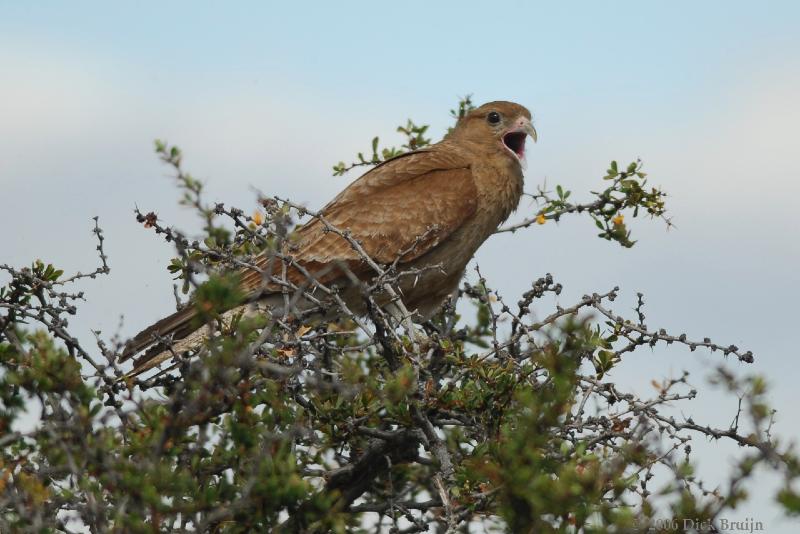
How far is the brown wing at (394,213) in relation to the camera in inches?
290

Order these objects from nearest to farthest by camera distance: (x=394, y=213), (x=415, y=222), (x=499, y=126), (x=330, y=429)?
(x=330, y=429), (x=415, y=222), (x=394, y=213), (x=499, y=126)

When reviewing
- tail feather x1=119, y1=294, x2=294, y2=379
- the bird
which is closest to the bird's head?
the bird

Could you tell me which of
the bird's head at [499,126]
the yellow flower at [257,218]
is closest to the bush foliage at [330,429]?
the yellow flower at [257,218]

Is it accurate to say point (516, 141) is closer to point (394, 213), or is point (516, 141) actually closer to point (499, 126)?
point (499, 126)

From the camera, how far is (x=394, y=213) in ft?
25.0

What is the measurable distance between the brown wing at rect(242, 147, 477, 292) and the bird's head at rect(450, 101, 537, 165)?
0.66 meters

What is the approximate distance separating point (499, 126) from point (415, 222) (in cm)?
152

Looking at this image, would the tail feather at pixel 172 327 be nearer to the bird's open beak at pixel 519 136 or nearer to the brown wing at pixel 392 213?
the brown wing at pixel 392 213

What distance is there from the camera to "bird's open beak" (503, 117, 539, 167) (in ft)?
27.7

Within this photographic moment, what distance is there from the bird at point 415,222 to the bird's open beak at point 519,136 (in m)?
0.20

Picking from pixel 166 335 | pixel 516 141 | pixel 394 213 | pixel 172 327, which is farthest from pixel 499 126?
pixel 166 335

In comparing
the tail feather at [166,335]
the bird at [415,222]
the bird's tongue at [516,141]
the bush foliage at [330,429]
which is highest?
the bird's tongue at [516,141]

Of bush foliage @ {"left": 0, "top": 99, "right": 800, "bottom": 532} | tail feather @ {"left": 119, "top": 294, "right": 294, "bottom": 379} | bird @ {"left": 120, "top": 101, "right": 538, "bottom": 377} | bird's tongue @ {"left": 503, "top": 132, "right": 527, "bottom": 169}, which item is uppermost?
bird's tongue @ {"left": 503, "top": 132, "right": 527, "bottom": 169}

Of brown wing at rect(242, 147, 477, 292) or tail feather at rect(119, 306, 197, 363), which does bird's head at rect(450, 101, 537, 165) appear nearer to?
brown wing at rect(242, 147, 477, 292)
